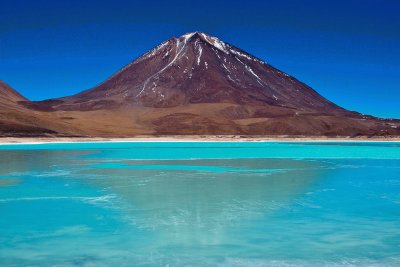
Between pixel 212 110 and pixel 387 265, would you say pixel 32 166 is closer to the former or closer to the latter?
pixel 387 265

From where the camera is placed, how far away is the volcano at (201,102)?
116 meters

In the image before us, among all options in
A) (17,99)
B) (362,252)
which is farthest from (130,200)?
(17,99)

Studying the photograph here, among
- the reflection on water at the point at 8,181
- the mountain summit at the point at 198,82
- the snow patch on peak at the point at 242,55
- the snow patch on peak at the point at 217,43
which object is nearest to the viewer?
the reflection on water at the point at 8,181

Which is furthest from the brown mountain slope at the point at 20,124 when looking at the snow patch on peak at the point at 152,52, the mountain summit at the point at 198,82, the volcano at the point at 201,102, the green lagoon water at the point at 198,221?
the snow patch on peak at the point at 152,52

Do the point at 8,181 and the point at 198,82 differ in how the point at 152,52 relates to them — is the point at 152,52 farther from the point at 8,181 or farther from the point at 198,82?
the point at 8,181

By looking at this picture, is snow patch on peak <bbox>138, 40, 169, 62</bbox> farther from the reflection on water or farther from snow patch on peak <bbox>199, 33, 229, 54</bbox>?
the reflection on water

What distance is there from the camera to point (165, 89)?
161000mm

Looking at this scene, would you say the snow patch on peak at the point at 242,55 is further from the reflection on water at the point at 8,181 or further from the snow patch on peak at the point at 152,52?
the reflection on water at the point at 8,181

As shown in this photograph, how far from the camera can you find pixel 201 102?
151 m

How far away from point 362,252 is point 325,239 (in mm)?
991

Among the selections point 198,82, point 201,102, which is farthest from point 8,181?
point 198,82

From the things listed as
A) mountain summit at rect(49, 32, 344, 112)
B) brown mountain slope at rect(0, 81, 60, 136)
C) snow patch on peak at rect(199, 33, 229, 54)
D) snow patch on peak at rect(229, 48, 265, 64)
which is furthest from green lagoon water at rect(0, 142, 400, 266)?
snow patch on peak at rect(229, 48, 265, 64)

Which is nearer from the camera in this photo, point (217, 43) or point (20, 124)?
point (20, 124)

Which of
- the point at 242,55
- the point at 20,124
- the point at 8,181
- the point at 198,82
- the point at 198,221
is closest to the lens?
the point at 198,221
